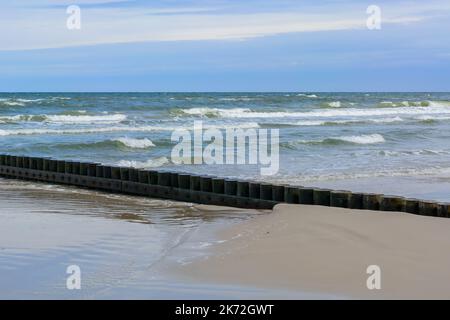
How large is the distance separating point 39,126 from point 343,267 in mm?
31258

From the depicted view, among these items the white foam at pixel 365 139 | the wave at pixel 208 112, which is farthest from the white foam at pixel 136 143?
the wave at pixel 208 112

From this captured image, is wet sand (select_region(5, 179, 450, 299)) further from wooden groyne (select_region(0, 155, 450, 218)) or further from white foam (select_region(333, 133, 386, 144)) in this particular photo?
white foam (select_region(333, 133, 386, 144))

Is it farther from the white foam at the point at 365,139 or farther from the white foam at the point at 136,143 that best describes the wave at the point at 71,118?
the white foam at the point at 365,139

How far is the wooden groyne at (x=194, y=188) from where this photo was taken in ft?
38.2

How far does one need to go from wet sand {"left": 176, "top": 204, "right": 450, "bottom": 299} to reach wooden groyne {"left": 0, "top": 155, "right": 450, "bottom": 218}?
12.6 inches

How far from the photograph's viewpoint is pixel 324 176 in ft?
58.4

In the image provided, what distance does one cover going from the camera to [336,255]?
8.85 m

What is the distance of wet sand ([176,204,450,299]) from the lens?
7.65m

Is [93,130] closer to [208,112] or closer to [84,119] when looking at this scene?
[84,119]

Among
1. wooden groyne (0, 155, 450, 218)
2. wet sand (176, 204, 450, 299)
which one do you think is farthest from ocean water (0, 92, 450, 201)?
wet sand (176, 204, 450, 299)

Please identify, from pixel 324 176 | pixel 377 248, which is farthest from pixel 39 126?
pixel 377 248

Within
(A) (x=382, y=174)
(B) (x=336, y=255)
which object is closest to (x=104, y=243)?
(B) (x=336, y=255)

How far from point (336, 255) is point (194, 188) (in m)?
5.92
